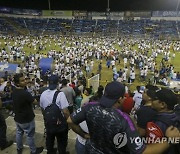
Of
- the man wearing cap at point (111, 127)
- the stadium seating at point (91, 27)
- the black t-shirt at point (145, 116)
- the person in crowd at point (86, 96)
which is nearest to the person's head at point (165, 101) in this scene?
the black t-shirt at point (145, 116)

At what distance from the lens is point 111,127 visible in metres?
2.60

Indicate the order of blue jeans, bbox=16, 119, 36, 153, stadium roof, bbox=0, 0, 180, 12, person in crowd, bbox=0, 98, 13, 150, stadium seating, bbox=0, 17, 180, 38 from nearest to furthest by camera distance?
blue jeans, bbox=16, 119, 36, 153 < person in crowd, bbox=0, 98, 13, 150 < stadium seating, bbox=0, 17, 180, 38 < stadium roof, bbox=0, 0, 180, 12

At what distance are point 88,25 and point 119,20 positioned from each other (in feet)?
23.4

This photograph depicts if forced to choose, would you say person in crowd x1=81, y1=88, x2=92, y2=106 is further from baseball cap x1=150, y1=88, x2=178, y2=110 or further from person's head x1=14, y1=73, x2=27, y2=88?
baseball cap x1=150, y1=88, x2=178, y2=110

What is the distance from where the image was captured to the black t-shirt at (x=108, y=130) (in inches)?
98.6

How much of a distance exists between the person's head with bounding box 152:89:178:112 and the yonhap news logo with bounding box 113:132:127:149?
0.57 m

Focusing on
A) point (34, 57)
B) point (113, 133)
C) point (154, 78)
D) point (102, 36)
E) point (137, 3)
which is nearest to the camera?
point (113, 133)

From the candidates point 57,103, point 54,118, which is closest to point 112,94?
point 57,103

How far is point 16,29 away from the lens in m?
56.4

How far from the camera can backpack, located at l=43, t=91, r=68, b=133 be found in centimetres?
426

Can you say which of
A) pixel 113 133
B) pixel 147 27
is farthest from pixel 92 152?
pixel 147 27

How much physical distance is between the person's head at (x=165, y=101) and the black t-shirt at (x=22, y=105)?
2389 mm

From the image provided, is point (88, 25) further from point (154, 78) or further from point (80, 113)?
point (80, 113)

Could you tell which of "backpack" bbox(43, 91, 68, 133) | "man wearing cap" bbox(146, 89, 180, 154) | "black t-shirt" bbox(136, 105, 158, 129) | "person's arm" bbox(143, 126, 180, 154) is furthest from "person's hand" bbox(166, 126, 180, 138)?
"backpack" bbox(43, 91, 68, 133)
